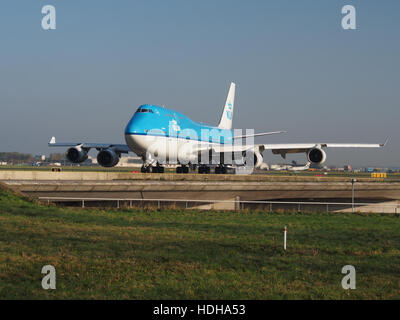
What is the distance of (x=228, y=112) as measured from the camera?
75938 millimetres

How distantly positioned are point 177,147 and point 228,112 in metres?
26.9

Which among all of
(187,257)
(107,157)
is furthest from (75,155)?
(187,257)

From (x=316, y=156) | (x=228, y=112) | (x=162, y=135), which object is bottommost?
(x=316, y=156)

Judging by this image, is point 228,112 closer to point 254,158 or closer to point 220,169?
point 220,169

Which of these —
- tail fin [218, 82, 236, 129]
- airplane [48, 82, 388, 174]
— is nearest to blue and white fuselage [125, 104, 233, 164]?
airplane [48, 82, 388, 174]

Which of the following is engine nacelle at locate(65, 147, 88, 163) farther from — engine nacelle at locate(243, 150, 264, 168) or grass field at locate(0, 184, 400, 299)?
grass field at locate(0, 184, 400, 299)

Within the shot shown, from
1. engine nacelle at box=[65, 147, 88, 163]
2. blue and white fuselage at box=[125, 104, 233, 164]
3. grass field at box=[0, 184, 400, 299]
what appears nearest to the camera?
grass field at box=[0, 184, 400, 299]

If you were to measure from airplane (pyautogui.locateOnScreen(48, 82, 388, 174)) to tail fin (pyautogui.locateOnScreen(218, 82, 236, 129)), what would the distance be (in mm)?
11113

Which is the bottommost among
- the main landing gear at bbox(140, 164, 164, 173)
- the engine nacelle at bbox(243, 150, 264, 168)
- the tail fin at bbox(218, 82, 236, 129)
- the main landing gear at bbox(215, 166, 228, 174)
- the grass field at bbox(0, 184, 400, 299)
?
the grass field at bbox(0, 184, 400, 299)

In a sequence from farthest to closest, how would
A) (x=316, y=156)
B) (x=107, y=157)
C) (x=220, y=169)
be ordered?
1. (x=220, y=169)
2. (x=107, y=157)
3. (x=316, y=156)

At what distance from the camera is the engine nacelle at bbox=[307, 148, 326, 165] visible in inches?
1998

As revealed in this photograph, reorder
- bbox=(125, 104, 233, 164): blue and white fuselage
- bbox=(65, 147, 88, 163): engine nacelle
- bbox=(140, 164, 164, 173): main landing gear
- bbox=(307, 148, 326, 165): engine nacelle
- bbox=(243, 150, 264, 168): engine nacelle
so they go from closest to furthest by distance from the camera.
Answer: bbox=(125, 104, 233, 164): blue and white fuselage, bbox=(140, 164, 164, 173): main landing gear, bbox=(307, 148, 326, 165): engine nacelle, bbox=(243, 150, 264, 168): engine nacelle, bbox=(65, 147, 88, 163): engine nacelle

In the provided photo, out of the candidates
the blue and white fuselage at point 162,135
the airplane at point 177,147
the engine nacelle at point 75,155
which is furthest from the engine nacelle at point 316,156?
the engine nacelle at point 75,155

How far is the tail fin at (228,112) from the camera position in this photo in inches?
2920
